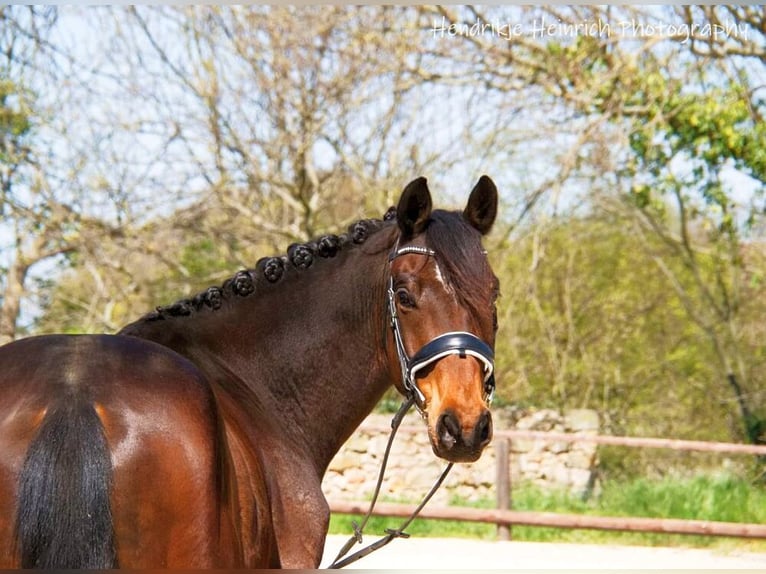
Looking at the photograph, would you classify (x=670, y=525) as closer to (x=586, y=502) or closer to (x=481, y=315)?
(x=586, y=502)

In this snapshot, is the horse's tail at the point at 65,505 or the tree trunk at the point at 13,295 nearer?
the horse's tail at the point at 65,505

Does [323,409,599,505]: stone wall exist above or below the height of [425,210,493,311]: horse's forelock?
below

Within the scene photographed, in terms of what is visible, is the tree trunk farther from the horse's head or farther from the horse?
the horse's head

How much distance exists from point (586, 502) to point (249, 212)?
4822mm

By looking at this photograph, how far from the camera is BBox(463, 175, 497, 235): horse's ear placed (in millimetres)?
2691

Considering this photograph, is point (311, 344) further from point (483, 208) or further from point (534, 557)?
point (534, 557)

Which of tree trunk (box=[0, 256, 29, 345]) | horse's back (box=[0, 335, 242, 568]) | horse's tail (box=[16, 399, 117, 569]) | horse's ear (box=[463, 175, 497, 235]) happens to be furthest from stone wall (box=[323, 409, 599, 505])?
horse's tail (box=[16, 399, 117, 569])

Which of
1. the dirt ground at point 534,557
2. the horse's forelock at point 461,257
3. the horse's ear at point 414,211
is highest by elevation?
the horse's ear at point 414,211

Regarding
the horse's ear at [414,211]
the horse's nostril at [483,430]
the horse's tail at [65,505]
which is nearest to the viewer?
the horse's tail at [65,505]

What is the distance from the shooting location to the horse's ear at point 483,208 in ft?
8.83

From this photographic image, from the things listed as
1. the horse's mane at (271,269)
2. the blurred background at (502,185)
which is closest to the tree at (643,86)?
the blurred background at (502,185)

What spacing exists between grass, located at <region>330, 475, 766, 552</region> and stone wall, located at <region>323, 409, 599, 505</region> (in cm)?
41

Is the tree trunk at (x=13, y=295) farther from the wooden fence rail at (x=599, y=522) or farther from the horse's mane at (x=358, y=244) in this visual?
the horse's mane at (x=358, y=244)

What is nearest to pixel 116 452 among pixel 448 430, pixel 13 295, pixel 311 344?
pixel 448 430
